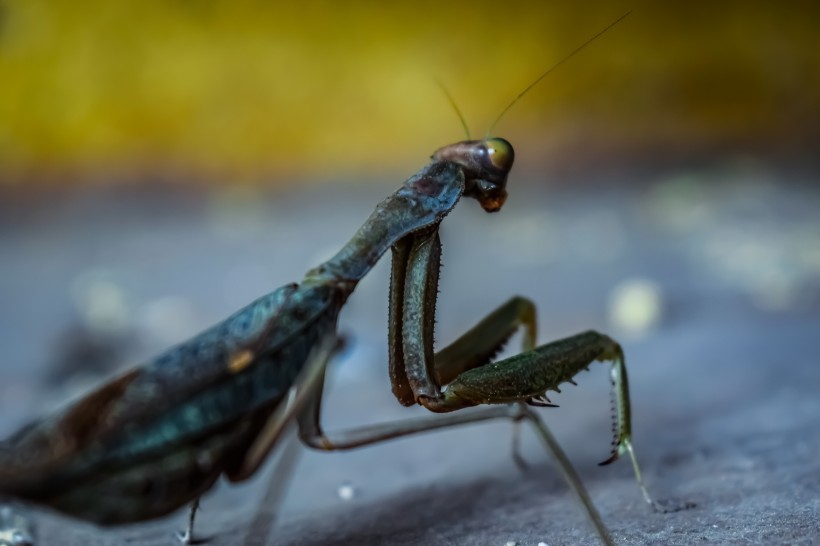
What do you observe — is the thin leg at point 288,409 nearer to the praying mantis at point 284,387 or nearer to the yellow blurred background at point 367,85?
the praying mantis at point 284,387

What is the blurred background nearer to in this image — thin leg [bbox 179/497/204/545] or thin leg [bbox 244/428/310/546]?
thin leg [bbox 179/497/204/545]

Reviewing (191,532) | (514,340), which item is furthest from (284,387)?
(514,340)

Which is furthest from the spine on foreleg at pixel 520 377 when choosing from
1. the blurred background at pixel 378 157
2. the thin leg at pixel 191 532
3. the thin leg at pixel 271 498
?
the blurred background at pixel 378 157

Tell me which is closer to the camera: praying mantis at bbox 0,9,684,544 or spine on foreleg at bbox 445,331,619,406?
praying mantis at bbox 0,9,684,544

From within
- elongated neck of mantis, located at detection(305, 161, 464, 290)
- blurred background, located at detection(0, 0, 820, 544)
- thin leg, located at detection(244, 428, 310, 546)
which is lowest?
thin leg, located at detection(244, 428, 310, 546)

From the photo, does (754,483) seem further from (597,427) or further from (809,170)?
(809,170)

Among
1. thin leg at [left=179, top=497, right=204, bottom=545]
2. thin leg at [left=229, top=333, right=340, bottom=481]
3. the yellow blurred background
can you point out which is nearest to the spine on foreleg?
thin leg at [left=229, top=333, right=340, bottom=481]

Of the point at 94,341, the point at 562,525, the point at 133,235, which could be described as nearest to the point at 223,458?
the point at 562,525
